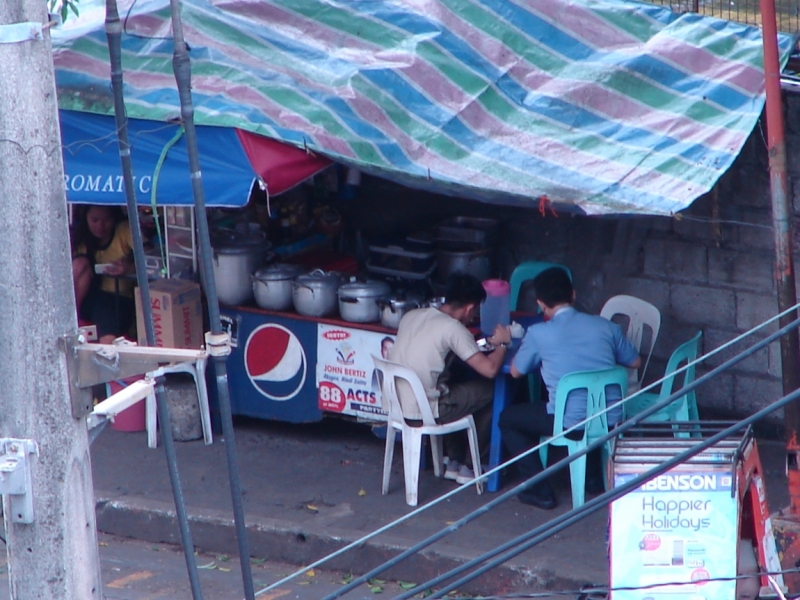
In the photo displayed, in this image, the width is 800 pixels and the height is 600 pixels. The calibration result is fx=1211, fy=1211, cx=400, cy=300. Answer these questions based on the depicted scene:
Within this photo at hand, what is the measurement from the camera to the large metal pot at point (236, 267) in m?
7.52

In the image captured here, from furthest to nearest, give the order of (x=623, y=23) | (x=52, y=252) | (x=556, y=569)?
(x=623, y=23)
(x=556, y=569)
(x=52, y=252)

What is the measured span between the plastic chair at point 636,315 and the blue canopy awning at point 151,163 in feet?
7.83

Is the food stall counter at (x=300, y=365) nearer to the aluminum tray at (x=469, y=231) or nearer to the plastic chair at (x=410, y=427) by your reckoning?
the plastic chair at (x=410, y=427)

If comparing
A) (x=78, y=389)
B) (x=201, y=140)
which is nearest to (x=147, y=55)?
(x=201, y=140)

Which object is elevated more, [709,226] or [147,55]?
[147,55]

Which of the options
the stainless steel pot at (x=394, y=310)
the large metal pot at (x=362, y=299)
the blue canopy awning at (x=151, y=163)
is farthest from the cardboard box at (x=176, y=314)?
the stainless steel pot at (x=394, y=310)

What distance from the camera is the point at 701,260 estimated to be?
278 inches

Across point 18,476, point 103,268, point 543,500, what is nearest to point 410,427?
point 543,500

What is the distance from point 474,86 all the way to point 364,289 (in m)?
1.41

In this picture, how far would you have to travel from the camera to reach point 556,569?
221 inches

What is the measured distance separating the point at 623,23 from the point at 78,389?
14.2 feet

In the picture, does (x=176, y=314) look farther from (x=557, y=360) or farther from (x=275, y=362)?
(x=557, y=360)

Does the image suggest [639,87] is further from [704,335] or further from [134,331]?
[134,331]

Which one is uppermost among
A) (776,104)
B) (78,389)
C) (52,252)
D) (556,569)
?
(776,104)
